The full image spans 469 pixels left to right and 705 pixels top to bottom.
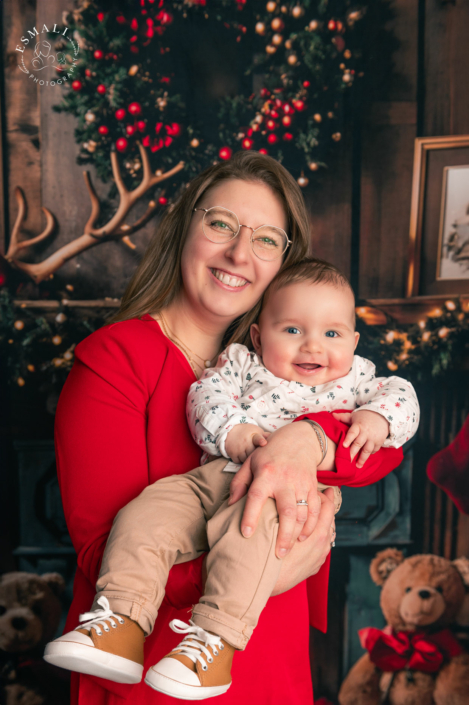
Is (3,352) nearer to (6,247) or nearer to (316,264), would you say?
(6,247)

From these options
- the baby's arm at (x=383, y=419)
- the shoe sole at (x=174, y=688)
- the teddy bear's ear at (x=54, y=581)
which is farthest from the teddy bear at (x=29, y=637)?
the baby's arm at (x=383, y=419)

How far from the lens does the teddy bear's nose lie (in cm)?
280

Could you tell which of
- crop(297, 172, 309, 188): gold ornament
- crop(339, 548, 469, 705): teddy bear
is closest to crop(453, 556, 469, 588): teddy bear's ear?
crop(339, 548, 469, 705): teddy bear

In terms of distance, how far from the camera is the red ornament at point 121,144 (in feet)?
8.91

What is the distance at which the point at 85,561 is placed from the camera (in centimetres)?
127

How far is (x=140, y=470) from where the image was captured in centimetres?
135

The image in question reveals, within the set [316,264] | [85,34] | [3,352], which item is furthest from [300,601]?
[85,34]

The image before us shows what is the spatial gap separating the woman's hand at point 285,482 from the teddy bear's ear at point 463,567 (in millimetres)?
2120

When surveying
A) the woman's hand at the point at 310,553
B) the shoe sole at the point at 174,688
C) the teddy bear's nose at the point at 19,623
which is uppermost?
the woman's hand at the point at 310,553

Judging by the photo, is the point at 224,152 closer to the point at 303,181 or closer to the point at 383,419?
the point at 303,181

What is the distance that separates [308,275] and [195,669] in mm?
1143

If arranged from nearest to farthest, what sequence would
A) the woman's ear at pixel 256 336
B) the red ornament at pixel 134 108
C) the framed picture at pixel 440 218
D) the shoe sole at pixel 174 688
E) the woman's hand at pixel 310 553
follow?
the shoe sole at pixel 174 688 → the woman's hand at pixel 310 553 → the woman's ear at pixel 256 336 → the red ornament at pixel 134 108 → the framed picture at pixel 440 218

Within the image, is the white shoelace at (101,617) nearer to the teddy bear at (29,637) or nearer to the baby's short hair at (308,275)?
the baby's short hair at (308,275)

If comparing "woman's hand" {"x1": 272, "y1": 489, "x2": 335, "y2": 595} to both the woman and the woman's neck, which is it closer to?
the woman
